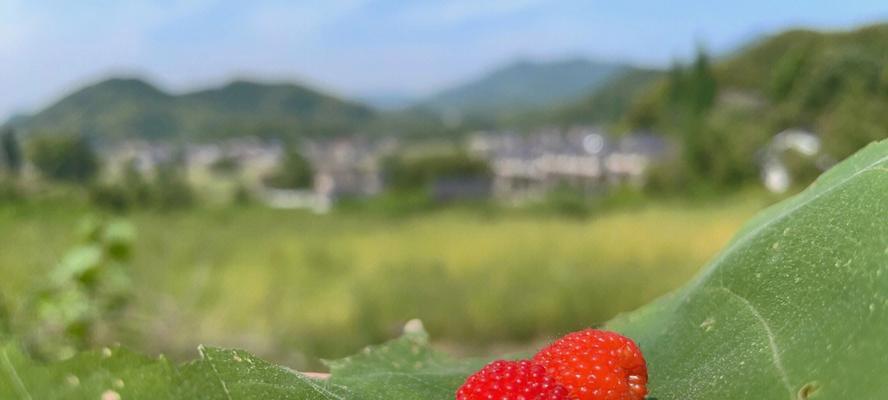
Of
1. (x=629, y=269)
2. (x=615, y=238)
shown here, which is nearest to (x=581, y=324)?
(x=629, y=269)

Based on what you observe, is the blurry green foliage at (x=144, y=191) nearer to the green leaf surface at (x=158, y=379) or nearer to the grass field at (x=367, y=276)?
the grass field at (x=367, y=276)

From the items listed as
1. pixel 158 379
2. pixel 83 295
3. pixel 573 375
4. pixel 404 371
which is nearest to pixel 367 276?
pixel 83 295

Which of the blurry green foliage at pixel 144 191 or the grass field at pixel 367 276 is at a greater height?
the blurry green foliage at pixel 144 191

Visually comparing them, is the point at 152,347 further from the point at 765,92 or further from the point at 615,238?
the point at 765,92

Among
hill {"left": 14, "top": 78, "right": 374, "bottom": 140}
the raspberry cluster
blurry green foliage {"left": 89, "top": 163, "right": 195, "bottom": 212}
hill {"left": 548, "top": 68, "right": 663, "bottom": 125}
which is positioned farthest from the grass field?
hill {"left": 548, "top": 68, "right": 663, "bottom": 125}

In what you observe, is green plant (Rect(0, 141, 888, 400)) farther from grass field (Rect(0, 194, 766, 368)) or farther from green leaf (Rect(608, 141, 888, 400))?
grass field (Rect(0, 194, 766, 368))

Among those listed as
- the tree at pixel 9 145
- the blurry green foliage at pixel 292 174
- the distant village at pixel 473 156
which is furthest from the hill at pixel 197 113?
the tree at pixel 9 145

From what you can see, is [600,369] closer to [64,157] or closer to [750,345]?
[750,345]
